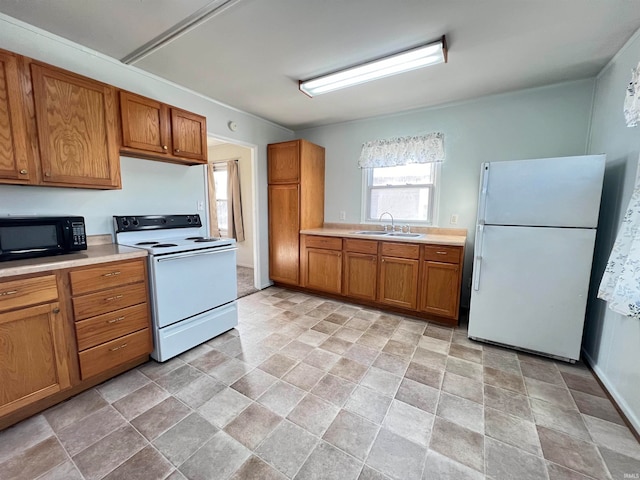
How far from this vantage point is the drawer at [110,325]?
171 centimetres

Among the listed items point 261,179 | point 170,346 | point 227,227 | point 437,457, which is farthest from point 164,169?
point 437,457

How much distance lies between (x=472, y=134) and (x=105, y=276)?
3681 mm

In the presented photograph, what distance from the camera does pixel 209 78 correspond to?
2.50 meters

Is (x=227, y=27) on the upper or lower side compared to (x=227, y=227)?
upper

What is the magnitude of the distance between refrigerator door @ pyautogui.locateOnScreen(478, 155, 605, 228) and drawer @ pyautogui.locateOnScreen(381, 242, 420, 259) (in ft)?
2.35

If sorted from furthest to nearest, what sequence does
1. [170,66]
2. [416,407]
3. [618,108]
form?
[170,66] < [618,108] < [416,407]

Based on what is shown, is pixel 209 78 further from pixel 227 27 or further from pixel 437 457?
pixel 437 457

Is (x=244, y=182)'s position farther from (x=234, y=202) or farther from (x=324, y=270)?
(x=324, y=270)

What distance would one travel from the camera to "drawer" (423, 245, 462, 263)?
8.73 ft

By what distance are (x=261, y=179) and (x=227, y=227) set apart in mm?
1947

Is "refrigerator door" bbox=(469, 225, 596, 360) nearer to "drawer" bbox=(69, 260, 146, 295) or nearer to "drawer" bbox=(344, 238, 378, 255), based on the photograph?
"drawer" bbox=(344, 238, 378, 255)

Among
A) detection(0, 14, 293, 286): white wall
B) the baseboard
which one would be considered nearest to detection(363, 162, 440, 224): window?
detection(0, 14, 293, 286): white wall

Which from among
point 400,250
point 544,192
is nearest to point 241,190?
point 400,250

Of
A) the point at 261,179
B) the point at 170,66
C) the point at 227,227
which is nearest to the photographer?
the point at 170,66
